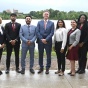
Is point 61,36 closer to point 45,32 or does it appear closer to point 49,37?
point 49,37

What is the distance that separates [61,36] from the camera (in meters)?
8.41

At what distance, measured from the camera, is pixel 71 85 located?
24.6 feet

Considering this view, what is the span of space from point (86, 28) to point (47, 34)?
43.3 inches

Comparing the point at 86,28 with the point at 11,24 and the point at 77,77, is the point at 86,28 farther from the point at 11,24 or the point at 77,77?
the point at 11,24

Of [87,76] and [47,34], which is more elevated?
[47,34]

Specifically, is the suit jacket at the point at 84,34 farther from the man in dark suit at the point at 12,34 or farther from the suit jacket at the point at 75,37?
the man in dark suit at the point at 12,34

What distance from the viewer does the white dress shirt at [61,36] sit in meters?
8.33

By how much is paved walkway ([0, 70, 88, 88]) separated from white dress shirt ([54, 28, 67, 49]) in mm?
909

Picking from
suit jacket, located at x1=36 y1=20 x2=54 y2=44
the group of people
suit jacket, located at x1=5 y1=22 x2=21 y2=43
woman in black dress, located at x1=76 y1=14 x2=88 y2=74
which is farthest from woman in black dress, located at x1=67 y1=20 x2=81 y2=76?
suit jacket, located at x1=5 y1=22 x2=21 y2=43

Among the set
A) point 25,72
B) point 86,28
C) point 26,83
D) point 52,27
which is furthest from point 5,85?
point 86,28

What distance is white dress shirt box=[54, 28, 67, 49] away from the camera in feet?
27.3

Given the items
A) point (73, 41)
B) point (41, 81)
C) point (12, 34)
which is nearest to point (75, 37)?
point (73, 41)

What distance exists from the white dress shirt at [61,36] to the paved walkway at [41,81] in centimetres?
91

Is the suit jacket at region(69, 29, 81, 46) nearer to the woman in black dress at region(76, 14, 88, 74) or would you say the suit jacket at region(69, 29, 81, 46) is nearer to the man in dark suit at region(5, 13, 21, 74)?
the woman in black dress at region(76, 14, 88, 74)
